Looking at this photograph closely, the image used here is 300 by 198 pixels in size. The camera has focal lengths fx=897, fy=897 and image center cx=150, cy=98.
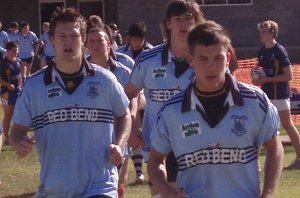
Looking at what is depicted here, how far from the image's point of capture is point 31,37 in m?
29.3

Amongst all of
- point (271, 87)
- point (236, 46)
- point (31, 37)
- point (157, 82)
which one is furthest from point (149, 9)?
point (157, 82)

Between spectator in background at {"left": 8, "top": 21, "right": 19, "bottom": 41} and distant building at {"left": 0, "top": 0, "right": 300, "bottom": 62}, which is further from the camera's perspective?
distant building at {"left": 0, "top": 0, "right": 300, "bottom": 62}

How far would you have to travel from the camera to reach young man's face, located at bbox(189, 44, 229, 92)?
4957mm

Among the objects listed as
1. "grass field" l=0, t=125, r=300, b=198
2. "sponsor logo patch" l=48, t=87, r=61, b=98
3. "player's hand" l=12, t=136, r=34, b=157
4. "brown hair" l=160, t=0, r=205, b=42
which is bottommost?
"grass field" l=0, t=125, r=300, b=198

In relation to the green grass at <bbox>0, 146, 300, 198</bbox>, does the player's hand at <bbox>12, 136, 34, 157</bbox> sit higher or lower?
higher

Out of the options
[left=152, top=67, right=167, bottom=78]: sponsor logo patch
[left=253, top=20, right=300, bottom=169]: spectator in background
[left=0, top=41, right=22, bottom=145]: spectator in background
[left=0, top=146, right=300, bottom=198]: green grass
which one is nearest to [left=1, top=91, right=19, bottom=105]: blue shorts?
[left=0, top=41, right=22, bottom=145]: spectator in background

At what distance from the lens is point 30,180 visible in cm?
1294

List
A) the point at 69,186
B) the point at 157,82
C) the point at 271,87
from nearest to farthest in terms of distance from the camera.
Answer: the point at 69,186 → the point at 157,82 → the point at 271,87

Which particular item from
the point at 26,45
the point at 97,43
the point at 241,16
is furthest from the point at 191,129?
the point at 241,16

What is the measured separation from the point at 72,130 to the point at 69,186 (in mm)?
385

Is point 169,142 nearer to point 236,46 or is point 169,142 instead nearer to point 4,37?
point 4,37

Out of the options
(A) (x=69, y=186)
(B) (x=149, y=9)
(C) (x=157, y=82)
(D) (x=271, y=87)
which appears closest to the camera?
(A) (x=69, y=186)

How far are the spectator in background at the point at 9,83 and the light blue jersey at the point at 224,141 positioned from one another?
10904mm

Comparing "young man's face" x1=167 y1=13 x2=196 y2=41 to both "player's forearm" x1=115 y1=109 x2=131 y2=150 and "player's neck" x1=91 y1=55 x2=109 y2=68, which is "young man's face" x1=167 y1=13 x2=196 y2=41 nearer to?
"player's forearm" x1=115 y1=109 x2=131 y2=150
